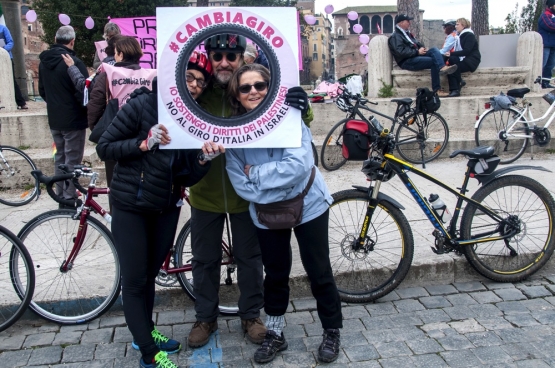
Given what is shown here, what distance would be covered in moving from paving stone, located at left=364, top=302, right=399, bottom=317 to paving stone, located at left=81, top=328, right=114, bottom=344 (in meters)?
1.85

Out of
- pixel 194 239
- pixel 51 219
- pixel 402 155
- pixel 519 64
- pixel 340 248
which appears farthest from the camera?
pixel 519 64

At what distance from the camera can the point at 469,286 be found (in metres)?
4.67

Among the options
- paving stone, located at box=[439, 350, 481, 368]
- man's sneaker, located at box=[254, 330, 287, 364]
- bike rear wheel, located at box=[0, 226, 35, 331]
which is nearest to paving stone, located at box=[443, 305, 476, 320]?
paving stone, located at box=[439, 350, 481, 368]

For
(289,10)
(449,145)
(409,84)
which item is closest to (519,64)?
(409,84)

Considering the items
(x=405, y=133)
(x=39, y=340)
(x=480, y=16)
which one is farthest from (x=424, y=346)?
(x=480, y=16)

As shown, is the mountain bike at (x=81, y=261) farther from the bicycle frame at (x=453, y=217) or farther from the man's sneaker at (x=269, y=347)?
the bicycle frame at (x=453, y=217)

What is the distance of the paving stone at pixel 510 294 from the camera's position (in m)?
4.39

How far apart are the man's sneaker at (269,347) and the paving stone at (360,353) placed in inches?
16.0

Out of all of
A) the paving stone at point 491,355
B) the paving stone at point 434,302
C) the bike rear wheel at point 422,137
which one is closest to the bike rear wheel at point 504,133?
the bike rear wheel at point 422,137

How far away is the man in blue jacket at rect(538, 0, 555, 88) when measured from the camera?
11.7 metres

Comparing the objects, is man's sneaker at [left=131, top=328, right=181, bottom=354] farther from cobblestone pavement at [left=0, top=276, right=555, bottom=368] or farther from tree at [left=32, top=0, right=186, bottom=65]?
tree at [left=32, top=0, right=186, bottom=65]

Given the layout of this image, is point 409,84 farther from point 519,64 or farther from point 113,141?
point 113,141

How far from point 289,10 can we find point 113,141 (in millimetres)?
1217

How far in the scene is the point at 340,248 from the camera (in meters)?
4.48
